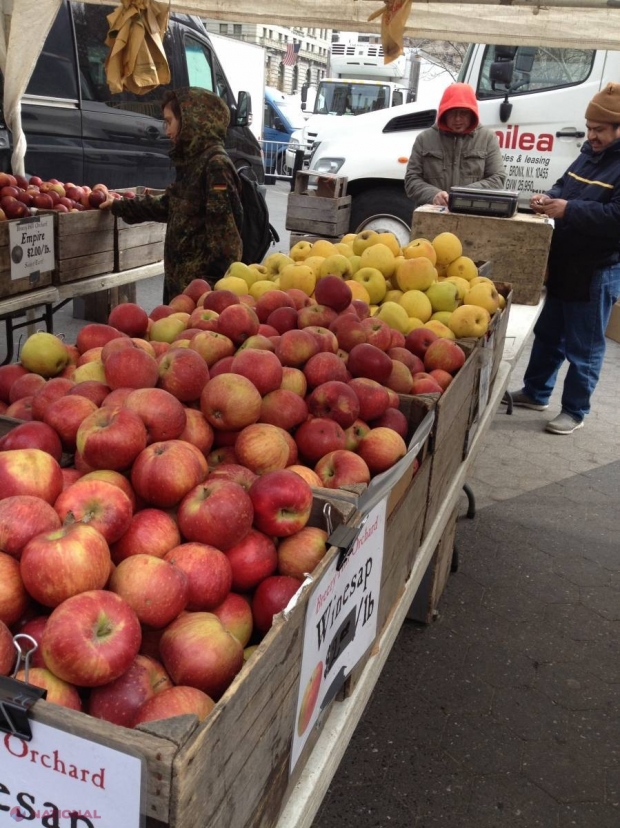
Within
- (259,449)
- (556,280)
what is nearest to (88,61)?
(556,280)

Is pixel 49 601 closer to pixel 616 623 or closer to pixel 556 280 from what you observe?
pixel 616 623

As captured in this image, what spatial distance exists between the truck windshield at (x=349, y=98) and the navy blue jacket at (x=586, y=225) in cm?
1875

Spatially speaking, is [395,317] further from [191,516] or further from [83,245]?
[83,245]

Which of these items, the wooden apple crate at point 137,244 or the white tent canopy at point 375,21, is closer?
the white tent canopy at point 375,21

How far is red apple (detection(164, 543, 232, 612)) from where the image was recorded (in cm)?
120

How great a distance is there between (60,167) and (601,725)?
6.35m

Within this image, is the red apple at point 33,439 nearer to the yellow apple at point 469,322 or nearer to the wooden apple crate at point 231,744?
the wooden apple crate at point 231,744

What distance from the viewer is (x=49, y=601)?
1.08 metres

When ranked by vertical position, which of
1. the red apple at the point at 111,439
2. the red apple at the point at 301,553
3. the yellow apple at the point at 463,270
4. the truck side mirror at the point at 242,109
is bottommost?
the red apple at the point at 301,553

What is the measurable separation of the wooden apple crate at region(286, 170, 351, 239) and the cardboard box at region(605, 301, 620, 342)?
328 centimetres

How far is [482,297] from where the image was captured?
9.48ft

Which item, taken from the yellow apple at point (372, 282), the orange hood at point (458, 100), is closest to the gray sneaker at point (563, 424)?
the orange hood at point (458, 100)

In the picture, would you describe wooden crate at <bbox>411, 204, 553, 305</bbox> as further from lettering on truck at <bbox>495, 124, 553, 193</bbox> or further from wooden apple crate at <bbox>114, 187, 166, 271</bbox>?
lettering on truck at <bbox>495, 124, 553, 193</bbox>

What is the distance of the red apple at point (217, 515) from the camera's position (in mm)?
1266
